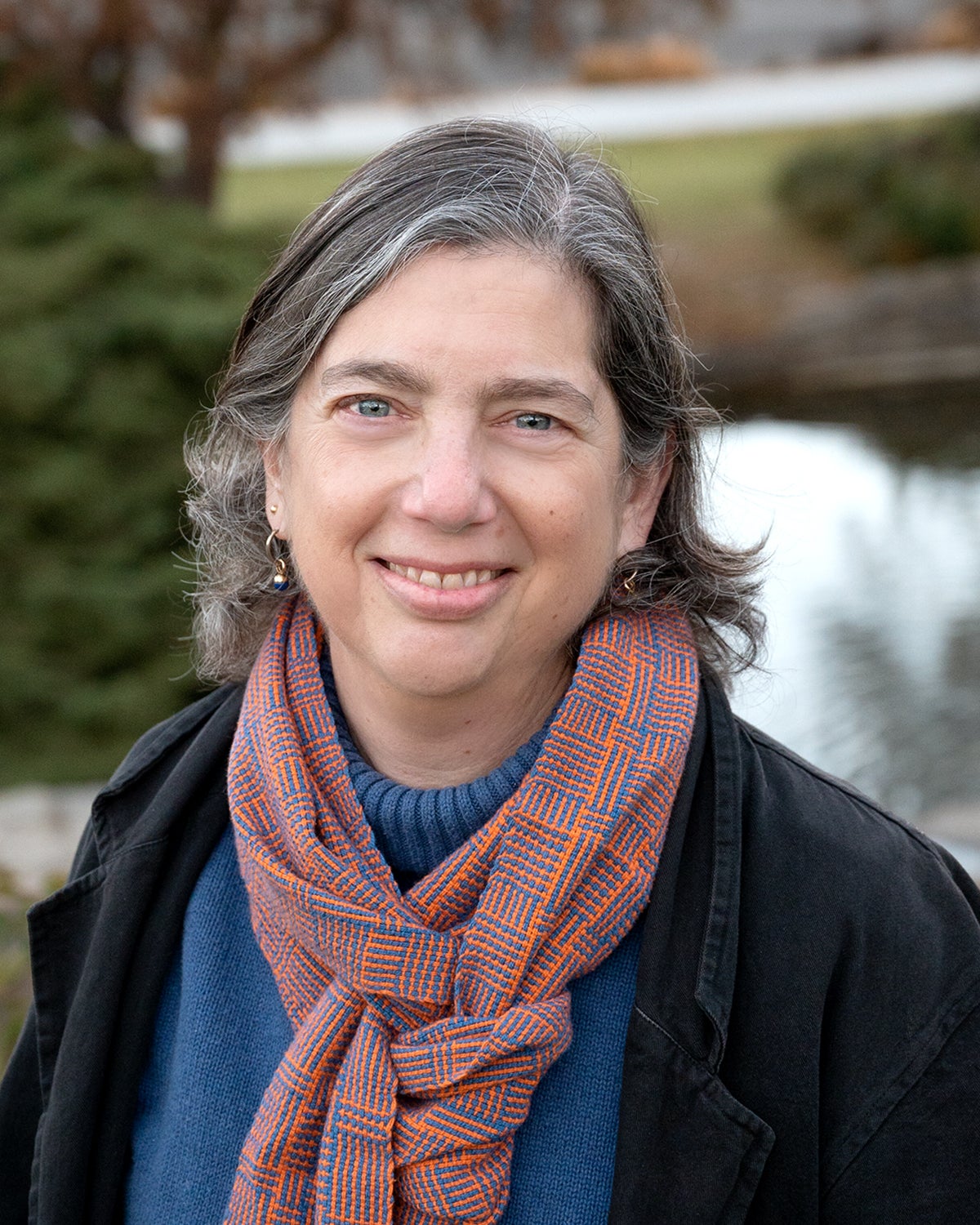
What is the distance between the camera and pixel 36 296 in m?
5.62

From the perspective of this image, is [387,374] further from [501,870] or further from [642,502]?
[501,870]

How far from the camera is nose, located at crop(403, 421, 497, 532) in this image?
1.48 metres

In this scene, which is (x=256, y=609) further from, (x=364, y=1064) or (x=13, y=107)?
(x=13, y=107)

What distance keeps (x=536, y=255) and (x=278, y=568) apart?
23.7 inches

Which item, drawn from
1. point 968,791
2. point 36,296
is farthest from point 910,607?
point 36,296

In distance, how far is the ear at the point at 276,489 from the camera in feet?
5.75

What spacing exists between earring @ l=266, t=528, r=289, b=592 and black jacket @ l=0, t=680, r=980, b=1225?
60 cm

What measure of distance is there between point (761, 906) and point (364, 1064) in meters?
0.49

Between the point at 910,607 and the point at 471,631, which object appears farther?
the point at 910,607

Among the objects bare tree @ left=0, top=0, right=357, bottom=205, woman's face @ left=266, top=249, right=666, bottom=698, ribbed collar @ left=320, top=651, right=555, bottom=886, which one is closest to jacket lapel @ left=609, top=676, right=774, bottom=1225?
ribbed collar @ left=320, top=651, right=555, bottom=886

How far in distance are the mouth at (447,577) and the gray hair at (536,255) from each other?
0.25m

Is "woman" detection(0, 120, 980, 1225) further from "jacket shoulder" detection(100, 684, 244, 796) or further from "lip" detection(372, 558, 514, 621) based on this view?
"jacket shoulder" detection(100, 684, 244, 796)

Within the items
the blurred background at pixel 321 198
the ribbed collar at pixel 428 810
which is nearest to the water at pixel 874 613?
the blurred background at pixel 321 198

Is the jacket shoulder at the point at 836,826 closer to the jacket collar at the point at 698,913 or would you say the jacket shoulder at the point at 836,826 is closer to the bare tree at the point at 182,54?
the jacket collar at the point at 698,913
